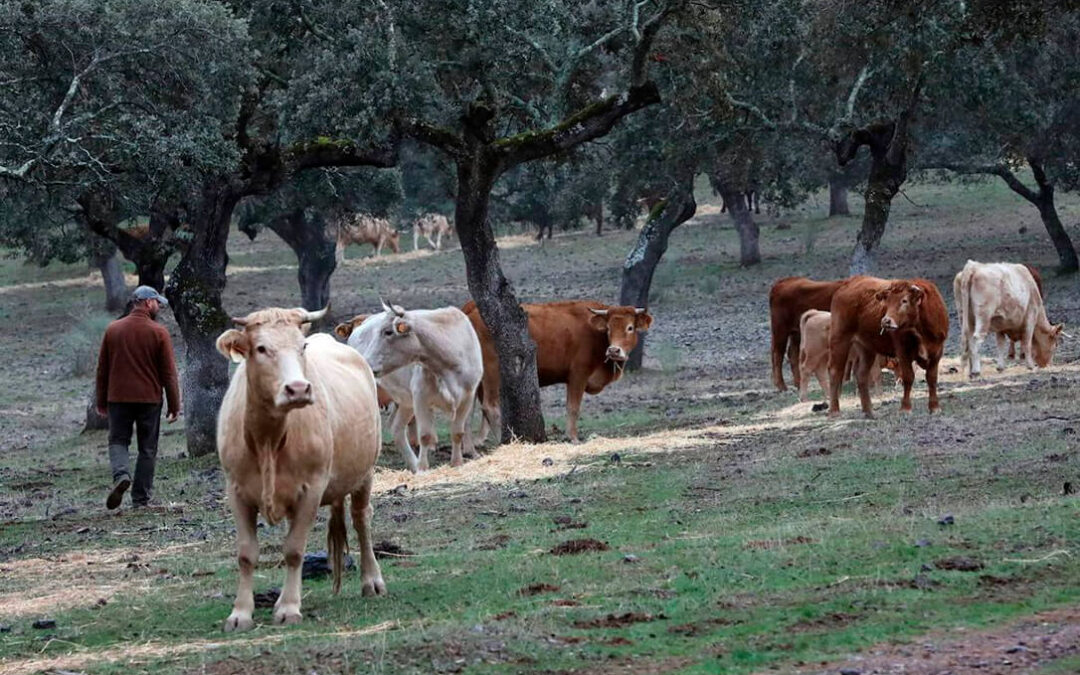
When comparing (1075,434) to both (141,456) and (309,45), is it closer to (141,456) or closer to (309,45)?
(141,456)

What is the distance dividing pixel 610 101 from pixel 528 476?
5222 millimetres

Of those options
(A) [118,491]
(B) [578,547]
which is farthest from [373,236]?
(B) [578,547]

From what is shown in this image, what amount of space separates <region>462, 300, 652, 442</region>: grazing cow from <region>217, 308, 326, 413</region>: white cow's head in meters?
11.7

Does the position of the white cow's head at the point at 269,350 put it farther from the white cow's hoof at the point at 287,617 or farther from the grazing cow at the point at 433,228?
the grazing cow at the point at 433,228

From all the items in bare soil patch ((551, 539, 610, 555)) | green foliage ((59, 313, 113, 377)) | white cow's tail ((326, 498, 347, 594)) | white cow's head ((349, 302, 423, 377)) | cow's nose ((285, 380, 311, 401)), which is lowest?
green foliage ((59, 313, 113, 377))

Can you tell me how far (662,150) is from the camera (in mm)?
29844

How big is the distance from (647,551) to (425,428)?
833 cm

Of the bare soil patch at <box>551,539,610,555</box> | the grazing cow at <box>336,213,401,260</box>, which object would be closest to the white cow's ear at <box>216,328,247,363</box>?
the bare soil patch at <box>551,539,610,555</box>

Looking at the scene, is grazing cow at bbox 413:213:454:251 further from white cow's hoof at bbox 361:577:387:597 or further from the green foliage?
white cow's hoof at bbox 361:577:387:597

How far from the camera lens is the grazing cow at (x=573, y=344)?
2117 cm

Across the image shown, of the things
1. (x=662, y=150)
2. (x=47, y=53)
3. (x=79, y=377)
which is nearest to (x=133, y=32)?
(x=47, y=53)

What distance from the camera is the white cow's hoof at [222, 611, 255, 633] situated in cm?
899

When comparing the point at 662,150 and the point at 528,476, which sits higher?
the point at 662,150

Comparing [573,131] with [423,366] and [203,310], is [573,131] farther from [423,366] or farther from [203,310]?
[203,310]
